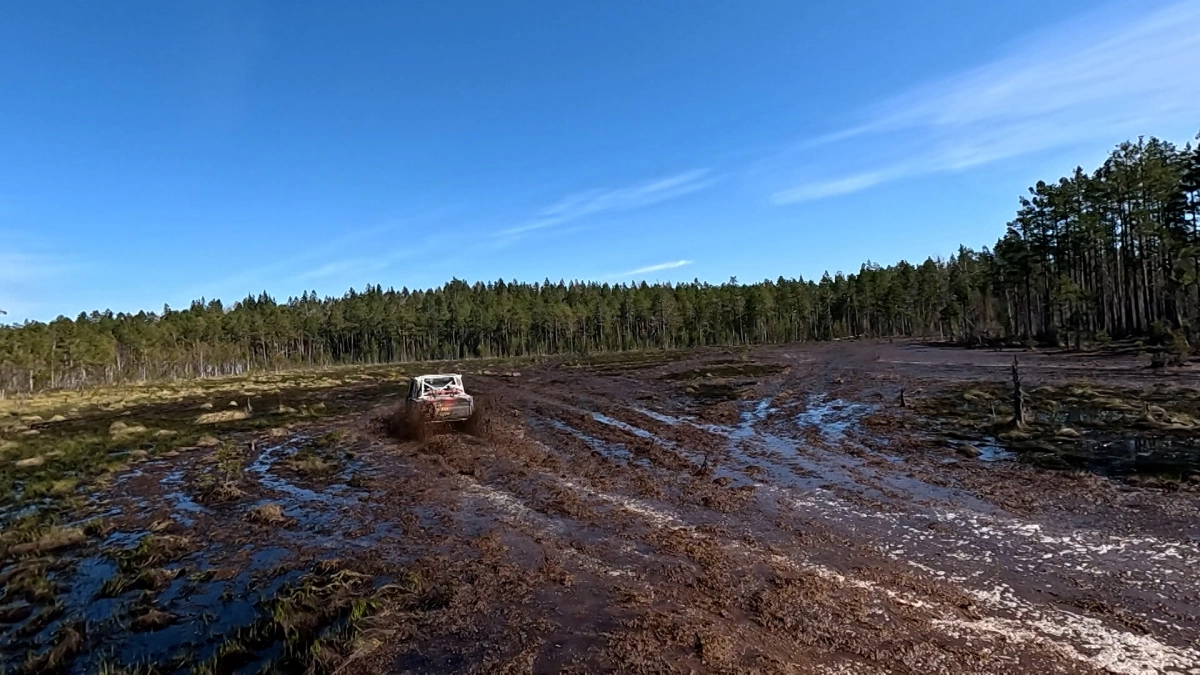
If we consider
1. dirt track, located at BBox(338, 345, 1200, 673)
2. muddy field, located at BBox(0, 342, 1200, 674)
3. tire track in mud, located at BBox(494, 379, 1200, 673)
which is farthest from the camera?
muddy field, located at BBox(0, 342, 1200, 674)

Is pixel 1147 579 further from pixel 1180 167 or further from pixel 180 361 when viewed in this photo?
pixel 180 361

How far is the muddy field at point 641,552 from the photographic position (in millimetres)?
6637

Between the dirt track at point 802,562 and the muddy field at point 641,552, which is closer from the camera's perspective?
the dirt track at point 802,562

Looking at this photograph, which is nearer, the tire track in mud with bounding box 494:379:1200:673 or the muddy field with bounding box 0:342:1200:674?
the tire track in mud with bounding box 494:379:1200:673

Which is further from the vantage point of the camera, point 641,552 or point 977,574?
point 641,552

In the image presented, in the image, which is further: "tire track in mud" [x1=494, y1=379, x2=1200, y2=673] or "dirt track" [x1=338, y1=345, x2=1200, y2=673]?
"dirt track" [x1=338, y1=345, x2=1200, y2=673]

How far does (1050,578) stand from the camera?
791 centimetres

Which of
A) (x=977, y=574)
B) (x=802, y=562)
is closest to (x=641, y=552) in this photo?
(x=802, y=562)

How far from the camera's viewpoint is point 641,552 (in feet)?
32.1

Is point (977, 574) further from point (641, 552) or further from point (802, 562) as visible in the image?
point (641, 552)

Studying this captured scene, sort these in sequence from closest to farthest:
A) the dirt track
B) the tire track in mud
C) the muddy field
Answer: the tire track in mud < the dirt track < the muddy field

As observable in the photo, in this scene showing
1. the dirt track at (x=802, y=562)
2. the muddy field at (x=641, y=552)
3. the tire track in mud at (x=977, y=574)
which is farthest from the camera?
the muddy field at (x=641, y=552)

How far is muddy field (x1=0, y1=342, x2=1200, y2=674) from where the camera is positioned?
6.64m

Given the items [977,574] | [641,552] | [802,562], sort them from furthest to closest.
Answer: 1. [641,552]
2. [802,562]
3. [977,574]
